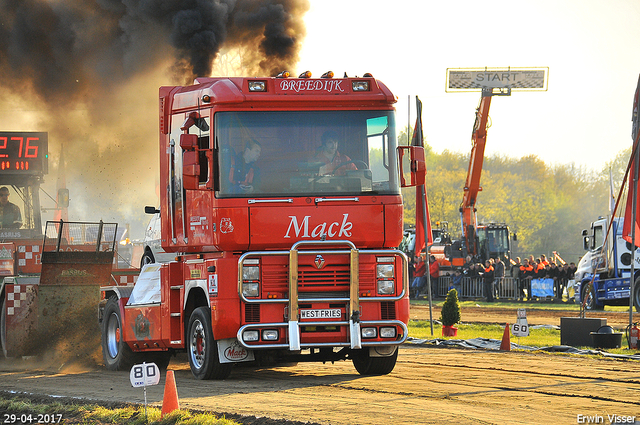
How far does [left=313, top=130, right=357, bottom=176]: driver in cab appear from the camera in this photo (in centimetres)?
1104

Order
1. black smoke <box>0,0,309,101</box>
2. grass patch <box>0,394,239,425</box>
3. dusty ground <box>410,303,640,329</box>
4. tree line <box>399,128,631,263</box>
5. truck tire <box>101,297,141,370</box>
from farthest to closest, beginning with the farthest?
tree line <box>399,128,631,263</box>, dusty ground <box>410,303,640,329</box>, black smoke <box>0,0,309,101</box>, truck tire <box>101,297,141,370</box>, grass patch <box>0,394,239,425</box>

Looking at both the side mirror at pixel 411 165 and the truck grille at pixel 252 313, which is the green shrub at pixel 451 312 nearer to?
the side mirror at pixel 411 165

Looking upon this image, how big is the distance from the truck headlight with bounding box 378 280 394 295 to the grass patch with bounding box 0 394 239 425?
3336mm

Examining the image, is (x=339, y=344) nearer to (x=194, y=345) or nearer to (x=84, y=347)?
(x=194, y=345)

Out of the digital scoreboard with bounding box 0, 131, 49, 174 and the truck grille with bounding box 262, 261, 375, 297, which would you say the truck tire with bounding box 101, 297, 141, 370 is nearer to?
the truck grille with bounding box 262, 261, 375, 297

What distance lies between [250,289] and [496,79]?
29.2 meters

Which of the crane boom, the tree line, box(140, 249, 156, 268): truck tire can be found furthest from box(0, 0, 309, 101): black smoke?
the tree line

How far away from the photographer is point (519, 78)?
39031mm

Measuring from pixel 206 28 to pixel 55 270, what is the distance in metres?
6.44

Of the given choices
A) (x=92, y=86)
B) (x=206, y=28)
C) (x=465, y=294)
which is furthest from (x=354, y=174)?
(x=465, y=294)

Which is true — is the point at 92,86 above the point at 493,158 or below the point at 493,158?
below

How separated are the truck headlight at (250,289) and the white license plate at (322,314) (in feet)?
1.98

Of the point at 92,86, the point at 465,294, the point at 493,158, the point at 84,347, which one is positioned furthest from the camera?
the point at 493,158

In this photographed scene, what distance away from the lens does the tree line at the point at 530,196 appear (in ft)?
277
